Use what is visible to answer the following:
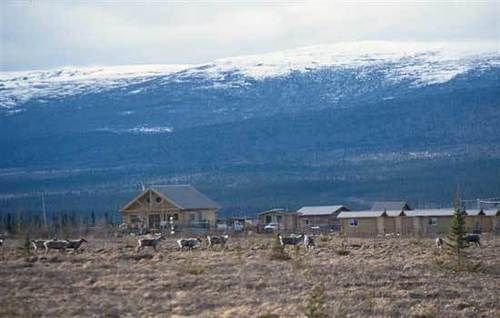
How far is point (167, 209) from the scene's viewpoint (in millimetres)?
76062

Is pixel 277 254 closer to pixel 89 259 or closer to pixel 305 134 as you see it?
pixel 89 259

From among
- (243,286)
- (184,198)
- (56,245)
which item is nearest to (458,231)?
(243,286)

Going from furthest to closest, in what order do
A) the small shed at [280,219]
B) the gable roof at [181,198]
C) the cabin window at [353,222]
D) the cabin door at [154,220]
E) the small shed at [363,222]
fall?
the small shed at [280,219] < the gable roof at [181,198] < the cabin door at [154,220] < the cabin window at [353,222] < the small shed at [363,222]

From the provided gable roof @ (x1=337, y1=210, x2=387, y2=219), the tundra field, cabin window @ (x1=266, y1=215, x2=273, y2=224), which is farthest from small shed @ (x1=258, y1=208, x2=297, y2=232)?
the tundra field

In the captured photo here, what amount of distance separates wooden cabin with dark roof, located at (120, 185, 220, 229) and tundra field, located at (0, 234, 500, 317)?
38659 millimetres

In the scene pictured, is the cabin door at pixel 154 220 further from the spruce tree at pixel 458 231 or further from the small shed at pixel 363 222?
the spruce tree at pixel 458 231

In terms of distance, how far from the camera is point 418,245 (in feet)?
147

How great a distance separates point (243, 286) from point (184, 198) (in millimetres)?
52681

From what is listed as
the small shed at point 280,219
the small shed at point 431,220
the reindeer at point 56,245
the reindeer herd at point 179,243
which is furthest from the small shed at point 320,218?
the reindeer at point 56,245

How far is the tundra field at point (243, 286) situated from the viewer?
22234mm

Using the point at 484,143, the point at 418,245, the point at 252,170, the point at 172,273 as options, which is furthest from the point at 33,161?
the point at 172,273

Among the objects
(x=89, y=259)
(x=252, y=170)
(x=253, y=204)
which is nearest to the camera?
(x=89, y=259)

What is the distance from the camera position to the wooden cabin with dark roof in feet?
248

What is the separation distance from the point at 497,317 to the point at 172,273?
32.4ft
